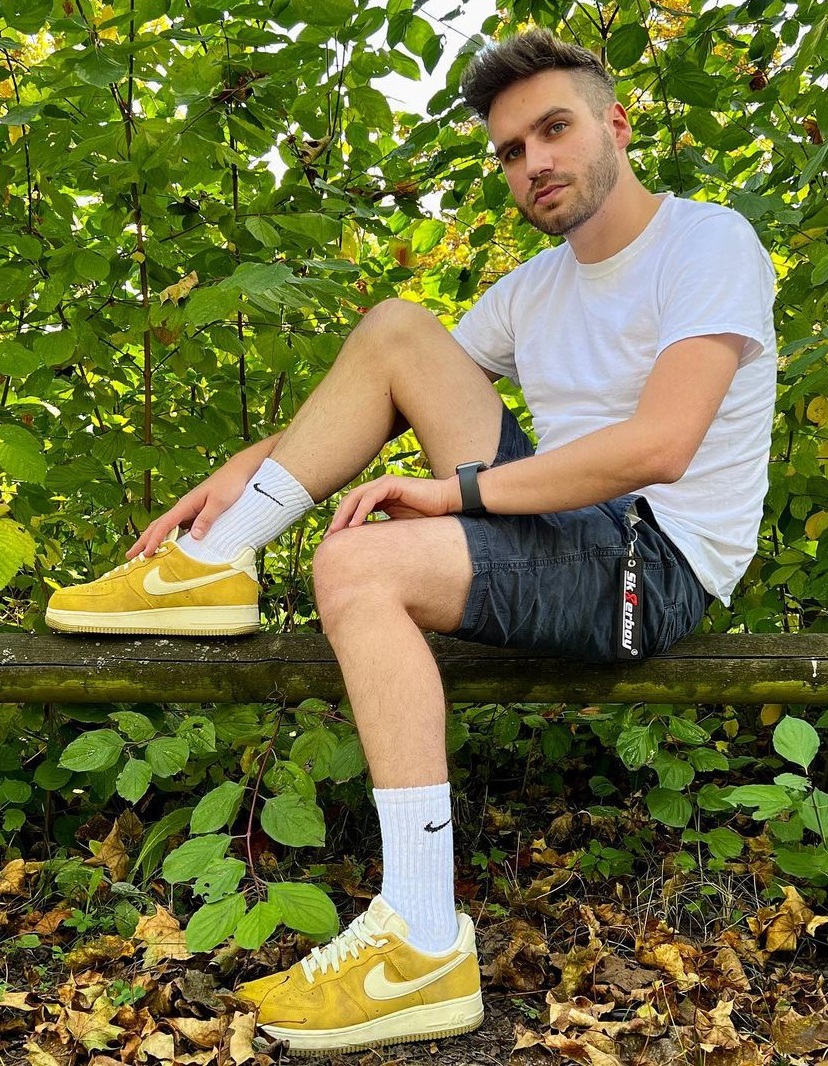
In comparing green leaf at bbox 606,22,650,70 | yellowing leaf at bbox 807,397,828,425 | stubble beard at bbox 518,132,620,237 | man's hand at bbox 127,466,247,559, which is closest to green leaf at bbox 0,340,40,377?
man's hand at bbox 127,466,247,559

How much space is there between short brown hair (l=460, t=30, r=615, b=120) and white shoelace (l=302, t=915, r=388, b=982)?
1744mm

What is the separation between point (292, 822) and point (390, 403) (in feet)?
3.03

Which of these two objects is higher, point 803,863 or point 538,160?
point 538,160

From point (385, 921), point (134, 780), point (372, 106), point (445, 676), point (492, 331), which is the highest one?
point (372, 106)

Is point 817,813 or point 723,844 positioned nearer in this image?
point 817,813

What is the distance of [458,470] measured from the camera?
1.85 meters

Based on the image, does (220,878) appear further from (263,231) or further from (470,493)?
(263,231)

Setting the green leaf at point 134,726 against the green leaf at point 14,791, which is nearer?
the green leaf at point 134,726

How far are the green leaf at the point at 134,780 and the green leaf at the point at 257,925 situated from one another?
0.35m

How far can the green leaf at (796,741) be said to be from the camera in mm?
1614

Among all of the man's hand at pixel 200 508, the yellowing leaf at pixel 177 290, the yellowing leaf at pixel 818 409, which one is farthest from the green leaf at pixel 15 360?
the yellowing leaf at pixel 818 409

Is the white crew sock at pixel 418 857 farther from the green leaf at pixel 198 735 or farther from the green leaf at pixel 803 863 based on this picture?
the green leaf at pixel 803 863

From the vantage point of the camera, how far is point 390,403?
7.02 ft

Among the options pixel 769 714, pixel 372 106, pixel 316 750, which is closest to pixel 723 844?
pixel 769 714
